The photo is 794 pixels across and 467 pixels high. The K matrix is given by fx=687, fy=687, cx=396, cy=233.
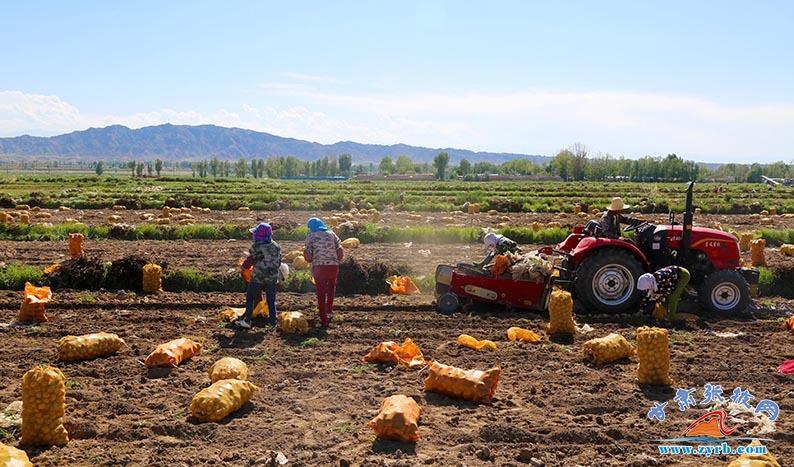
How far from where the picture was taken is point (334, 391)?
827 centimetres

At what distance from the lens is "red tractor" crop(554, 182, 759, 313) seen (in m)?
12.0

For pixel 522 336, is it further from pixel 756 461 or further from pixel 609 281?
pixel 756 461

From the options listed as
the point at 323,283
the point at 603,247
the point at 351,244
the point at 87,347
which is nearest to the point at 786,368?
the point at 603,247

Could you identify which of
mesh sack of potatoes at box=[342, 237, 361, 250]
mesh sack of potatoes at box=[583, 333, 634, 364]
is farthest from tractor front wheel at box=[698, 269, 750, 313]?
mesh sack of potatoes at box=[342, 237, 361, 250]

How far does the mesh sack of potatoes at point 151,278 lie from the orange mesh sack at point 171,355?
16.0ft

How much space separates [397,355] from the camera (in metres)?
9.38

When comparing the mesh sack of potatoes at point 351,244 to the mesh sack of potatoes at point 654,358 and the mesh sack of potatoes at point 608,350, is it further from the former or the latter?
the mesh sack of potatoes at point 654,358

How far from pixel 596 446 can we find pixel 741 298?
6.89 m

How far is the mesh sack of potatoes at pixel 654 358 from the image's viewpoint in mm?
8484

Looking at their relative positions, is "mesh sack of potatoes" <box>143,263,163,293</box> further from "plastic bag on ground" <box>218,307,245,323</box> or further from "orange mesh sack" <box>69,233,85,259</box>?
"orange mesh sack" <box>69,233,85,259</box>

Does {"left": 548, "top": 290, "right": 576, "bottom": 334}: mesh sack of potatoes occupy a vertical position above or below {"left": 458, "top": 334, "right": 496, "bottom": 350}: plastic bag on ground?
above

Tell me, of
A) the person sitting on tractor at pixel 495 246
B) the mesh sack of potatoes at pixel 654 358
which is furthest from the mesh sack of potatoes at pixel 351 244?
the mesh sack of potatoes at pixel 654 358

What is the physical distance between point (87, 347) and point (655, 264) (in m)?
9.40

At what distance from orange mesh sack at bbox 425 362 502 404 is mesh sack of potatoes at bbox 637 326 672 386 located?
75.6 inches
